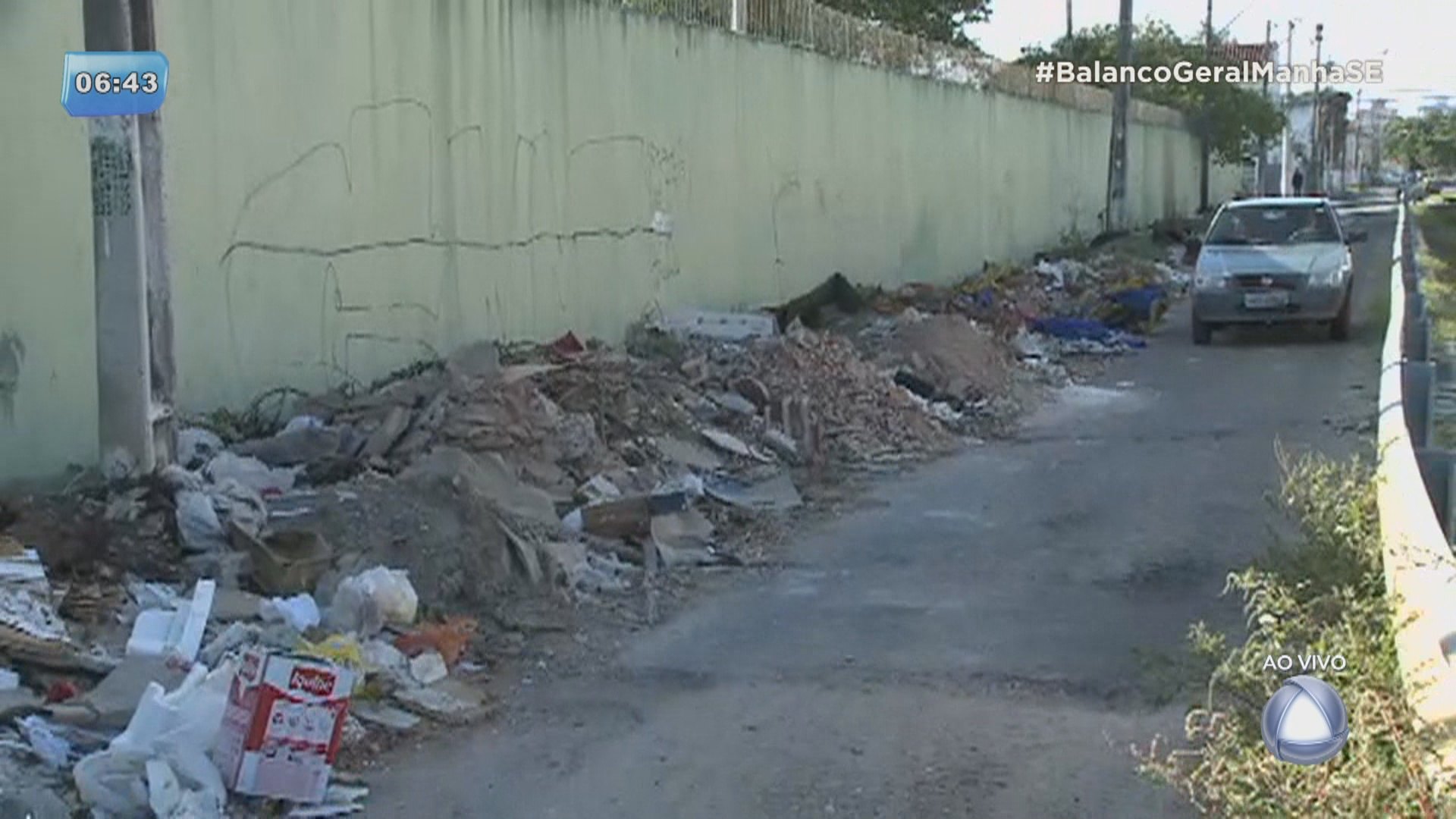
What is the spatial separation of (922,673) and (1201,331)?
47.6 ft

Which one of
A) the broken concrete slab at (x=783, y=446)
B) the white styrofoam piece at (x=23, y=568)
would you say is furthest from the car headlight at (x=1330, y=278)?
the white styrofoam piece at (x=23, y=568)

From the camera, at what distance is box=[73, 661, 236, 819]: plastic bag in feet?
17.9

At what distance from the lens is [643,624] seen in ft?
27.0

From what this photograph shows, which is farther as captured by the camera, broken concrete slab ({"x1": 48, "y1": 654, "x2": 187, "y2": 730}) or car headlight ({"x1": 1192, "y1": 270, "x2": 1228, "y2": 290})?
car headlight ({"x1": 1192, "y1": 270, "x2": 1228, "y2": 290})

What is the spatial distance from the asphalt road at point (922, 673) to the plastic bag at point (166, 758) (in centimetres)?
55

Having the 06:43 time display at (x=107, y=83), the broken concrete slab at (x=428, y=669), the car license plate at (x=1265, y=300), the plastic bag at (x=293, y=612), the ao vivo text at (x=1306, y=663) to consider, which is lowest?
the broken concrete slab at (x=428, y=669)

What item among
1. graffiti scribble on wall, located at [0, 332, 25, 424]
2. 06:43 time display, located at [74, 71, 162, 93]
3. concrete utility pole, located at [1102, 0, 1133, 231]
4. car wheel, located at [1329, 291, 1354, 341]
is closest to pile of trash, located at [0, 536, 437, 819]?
graffiti scribble on wall, located at [0, 332, 25, 424]

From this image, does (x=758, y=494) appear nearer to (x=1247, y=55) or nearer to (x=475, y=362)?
(x=475, y=362)

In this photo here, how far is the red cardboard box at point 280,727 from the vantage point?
562cm

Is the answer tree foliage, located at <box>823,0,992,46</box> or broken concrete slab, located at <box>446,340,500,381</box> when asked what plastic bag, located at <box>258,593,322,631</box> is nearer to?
broken concrete slab, located at <box>446,340,500,381</box>

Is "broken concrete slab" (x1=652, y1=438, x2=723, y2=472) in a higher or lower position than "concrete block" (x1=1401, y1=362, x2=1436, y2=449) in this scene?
lower

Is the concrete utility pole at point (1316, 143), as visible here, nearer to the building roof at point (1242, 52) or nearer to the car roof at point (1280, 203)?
the building roof at point (1242, 52)

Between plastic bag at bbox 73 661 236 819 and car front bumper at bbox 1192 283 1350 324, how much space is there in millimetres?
16099

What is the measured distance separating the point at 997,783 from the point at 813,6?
1655cm
